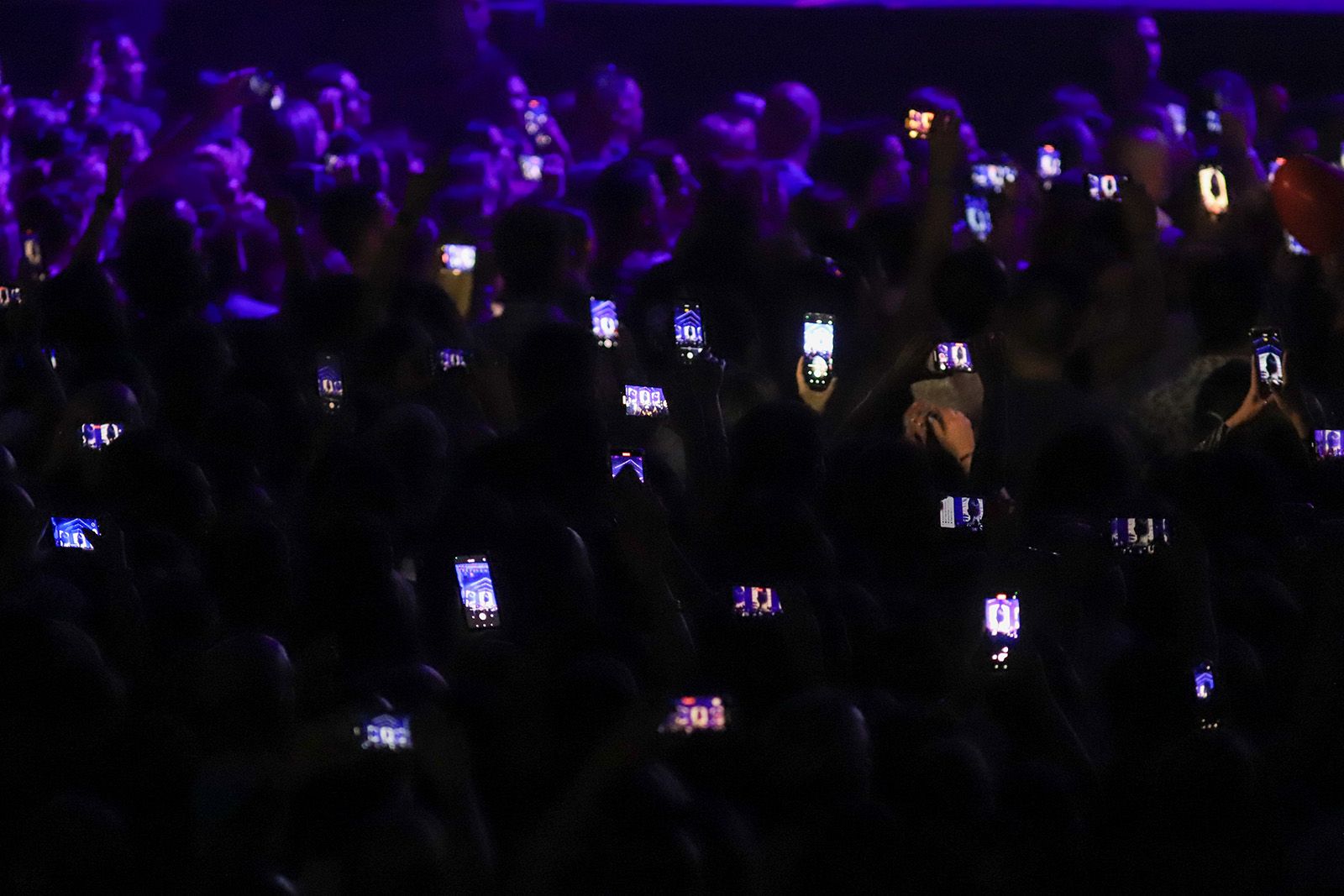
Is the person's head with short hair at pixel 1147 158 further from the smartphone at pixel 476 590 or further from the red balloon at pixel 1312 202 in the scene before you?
the smartphone at pixel 476 590

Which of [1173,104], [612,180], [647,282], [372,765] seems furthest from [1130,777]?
[1173,104]

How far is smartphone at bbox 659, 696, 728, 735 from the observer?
3439mm

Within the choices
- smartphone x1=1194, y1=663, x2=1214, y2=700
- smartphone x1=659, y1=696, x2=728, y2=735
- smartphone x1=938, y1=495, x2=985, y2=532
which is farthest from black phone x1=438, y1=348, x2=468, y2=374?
smartphone x1=1194, y1=663, x2=1214, y2=700

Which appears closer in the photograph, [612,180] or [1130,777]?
[1130,777]

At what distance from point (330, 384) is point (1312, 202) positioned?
124 inches

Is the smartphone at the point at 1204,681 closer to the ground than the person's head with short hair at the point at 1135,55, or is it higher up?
closer to the ground

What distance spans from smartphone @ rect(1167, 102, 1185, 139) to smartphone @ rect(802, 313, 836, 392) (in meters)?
3.56

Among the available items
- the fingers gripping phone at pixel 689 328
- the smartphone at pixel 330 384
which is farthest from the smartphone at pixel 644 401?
the smartphone at pixel 330 384

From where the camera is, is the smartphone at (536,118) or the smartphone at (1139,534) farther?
the smartphone at (536,118)

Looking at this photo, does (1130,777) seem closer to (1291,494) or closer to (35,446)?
(1291,494)

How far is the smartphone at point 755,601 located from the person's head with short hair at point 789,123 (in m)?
4.86

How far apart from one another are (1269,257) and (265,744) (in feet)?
14.6

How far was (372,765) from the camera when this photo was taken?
3480mm

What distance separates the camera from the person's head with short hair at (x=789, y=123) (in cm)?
839
